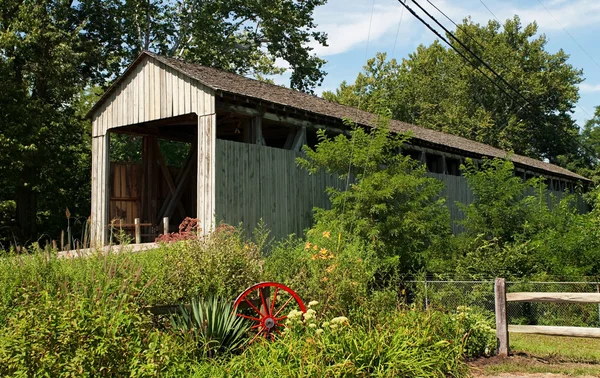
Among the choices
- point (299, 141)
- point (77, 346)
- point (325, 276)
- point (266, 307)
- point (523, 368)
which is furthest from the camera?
point (299, 141)

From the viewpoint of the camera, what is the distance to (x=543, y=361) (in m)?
8.09

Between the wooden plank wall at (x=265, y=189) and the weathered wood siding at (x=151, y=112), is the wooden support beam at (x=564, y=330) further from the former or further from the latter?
the weathered wood siding at (x=151, y=112)

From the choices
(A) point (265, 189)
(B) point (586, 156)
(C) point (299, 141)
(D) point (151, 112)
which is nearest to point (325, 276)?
(A) point (265, 189)

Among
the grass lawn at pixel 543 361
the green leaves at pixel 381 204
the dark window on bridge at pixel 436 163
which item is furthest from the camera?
the dark window on bridge at pixel 436 163

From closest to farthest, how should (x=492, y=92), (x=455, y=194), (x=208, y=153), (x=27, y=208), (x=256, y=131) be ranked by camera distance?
1. (x=208, y=153)
2. (x=256, y=131)
3. (x=455, y=194)
4. (x=27, y=208)
5. (x=492, y=92)

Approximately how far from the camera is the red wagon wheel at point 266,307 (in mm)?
7031

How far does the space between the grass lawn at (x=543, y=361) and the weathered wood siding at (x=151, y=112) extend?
6.54 m

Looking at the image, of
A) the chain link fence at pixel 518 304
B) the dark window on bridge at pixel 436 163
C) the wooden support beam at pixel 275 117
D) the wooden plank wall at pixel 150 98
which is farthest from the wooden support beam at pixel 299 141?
the dark window on bridge at pixel 436 163

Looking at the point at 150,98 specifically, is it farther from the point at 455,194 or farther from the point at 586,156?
the point at 586,156

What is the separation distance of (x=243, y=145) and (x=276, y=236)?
2.17 m

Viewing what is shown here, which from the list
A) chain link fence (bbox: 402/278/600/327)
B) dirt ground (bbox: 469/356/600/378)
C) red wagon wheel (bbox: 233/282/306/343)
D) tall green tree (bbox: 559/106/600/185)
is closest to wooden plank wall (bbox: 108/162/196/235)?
chain link fence (bbox: 402/278/600/327)

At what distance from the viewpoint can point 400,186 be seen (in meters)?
13.0

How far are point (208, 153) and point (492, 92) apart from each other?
1552 inches

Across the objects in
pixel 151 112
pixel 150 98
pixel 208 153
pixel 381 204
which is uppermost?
pixel 150 98
